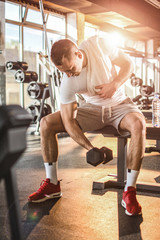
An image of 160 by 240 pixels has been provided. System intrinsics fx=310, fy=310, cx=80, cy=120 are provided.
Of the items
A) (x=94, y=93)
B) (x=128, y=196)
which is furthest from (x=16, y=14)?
(x=128, y=196)

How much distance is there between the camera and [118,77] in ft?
6.12

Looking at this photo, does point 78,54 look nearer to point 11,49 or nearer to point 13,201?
point 13,201

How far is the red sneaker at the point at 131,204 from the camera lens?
1.68 m

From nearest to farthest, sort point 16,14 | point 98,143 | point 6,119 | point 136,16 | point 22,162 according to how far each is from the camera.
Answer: point 6,119, point 22,162, point 136,16, point 98,143, point 16,14

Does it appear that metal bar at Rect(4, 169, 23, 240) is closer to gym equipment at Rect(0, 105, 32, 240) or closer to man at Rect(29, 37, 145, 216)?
gym equipment at Rect(0, 105, 32, 240)

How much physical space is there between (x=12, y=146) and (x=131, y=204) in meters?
1.39

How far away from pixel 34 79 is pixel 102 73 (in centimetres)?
394

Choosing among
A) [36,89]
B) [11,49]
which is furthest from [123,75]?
[11,49]

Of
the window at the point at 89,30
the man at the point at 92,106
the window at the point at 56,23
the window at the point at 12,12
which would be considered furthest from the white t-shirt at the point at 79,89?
the window at the point at 89,30

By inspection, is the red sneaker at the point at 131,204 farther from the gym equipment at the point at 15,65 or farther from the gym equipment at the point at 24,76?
the gym equipment at the point at 15,65

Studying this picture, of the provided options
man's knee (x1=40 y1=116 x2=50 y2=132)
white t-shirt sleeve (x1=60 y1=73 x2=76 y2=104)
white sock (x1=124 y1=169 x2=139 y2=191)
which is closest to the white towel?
white t-shirt sleeve (x1=60 y1=73 x2=76 y2=104)

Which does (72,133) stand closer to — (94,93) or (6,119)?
(94,93)

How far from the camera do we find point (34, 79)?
222 inches

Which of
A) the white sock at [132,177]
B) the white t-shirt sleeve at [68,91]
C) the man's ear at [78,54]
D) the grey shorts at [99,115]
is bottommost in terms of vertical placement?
Answer: the white sock at [132,177]
